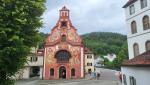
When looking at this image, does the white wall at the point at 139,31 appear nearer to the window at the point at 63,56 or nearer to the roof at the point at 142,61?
the roof at the point at 142,61

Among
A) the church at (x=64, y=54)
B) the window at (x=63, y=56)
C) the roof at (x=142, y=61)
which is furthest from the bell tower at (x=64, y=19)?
the roof at (x=142, y=61)

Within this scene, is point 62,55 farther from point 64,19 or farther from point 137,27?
point 137,27

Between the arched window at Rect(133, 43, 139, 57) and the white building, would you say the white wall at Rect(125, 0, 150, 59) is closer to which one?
the white building

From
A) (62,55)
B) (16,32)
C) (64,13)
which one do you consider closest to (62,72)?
(62,55)

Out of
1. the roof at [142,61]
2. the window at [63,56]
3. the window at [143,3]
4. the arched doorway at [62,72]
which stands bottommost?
the arched doorway at [62,72]

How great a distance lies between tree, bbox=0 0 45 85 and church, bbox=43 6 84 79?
121 ft

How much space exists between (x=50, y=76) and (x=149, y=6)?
3355cm

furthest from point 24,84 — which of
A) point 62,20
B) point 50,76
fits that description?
point 62,20

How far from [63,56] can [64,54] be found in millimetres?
552

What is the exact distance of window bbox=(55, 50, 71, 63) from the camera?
5417 cm

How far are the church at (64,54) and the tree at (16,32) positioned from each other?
36.9 metres

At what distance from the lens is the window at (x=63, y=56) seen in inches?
2133

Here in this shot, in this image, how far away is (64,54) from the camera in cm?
5466

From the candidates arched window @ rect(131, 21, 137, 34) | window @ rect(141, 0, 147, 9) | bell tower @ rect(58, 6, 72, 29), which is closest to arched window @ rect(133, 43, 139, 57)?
arched window @ rect(131, 21, 137, 34)
